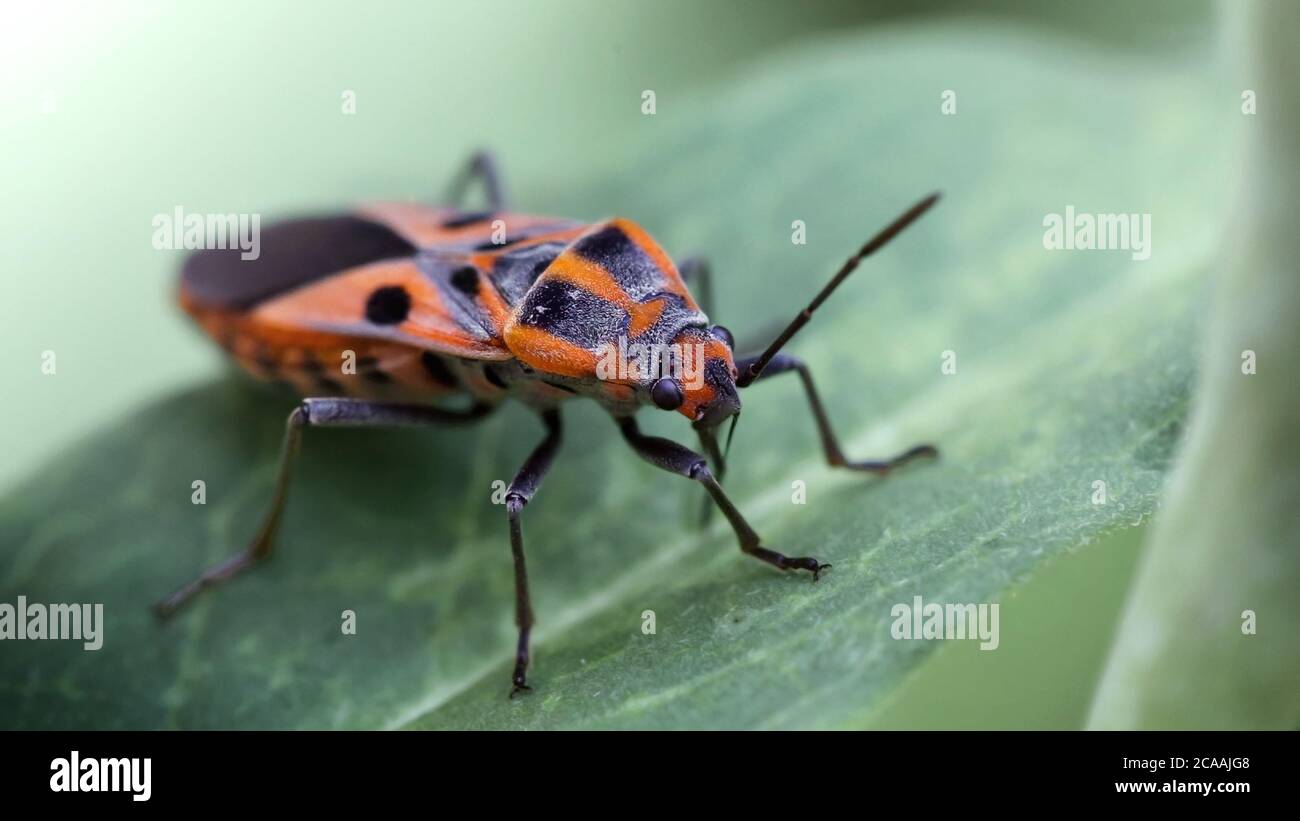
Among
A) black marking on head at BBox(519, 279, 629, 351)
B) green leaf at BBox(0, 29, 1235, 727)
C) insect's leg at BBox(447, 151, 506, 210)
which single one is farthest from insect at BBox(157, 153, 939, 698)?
insect's leg at BBox(447, 151, 506, 210)

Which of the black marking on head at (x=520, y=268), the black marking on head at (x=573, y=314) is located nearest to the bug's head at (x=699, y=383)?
the black marking on head at (x=573, y=314)

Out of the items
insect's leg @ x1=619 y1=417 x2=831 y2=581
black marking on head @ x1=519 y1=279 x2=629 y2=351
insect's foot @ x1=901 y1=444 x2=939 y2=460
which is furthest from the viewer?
black marking on head @ x1=519 y1=279 x2=629 y2=351

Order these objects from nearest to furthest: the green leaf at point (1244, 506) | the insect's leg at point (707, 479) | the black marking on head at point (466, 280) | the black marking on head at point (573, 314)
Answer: the green leaf at point (1244, 506) → the insect's leg at point (707, 479) → the black marking on head at point (573, 314) → the black marking on head at point (466, 280)

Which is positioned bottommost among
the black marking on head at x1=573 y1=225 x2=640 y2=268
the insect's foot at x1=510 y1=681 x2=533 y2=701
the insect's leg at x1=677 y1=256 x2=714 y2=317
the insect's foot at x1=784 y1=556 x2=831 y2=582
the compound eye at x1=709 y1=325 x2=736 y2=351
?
the insect's foot at x1=510 y1=681 x2=533 y2=701

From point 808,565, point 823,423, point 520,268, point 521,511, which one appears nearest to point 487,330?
point 520,268

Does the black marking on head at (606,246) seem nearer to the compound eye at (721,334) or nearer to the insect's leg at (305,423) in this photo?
the compound eye at (721,334)

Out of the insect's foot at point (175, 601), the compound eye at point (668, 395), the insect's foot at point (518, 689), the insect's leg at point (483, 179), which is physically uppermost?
the insect's leg at point (483, 179)

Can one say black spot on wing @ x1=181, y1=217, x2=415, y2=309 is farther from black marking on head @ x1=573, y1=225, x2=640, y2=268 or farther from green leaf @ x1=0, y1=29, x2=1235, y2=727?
black marking on head @ x1=573, y1=225, x2=640, y2=268
